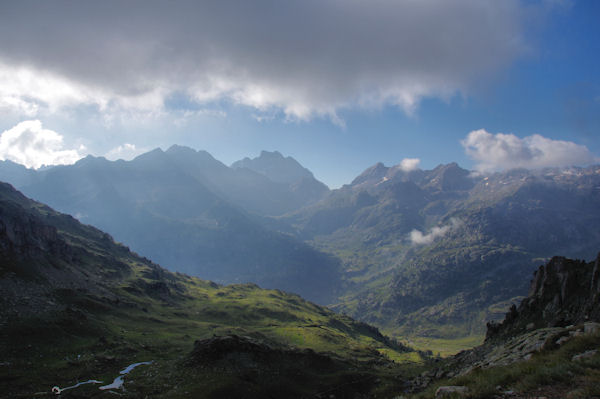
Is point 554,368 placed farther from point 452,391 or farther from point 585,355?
point 452,391

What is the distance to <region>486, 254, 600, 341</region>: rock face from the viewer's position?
4297 centimetres

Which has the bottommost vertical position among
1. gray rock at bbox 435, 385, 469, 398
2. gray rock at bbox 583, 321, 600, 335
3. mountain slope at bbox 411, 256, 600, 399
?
gray rock at bbox 435, 385, 469, 398

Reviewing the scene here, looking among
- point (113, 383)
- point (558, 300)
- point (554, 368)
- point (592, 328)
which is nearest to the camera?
point (554, 368)

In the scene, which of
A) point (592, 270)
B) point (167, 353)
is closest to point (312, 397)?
point (167, 353)

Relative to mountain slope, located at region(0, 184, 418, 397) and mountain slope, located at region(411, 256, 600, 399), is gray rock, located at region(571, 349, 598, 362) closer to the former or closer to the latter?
mountain slope, located at region(411, 256, 600, 399)

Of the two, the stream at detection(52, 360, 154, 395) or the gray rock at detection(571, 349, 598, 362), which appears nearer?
the gray rock at detection(571, 349, 598, 362)

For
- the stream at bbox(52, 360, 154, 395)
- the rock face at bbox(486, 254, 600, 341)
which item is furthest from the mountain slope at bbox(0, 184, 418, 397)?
the rock face at bbox(486, 254, 600, 341)

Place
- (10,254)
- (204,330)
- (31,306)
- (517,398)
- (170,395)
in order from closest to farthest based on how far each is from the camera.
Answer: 1. (517,398)
2. (170,395)
3. (31,306)
4. (10,254)
5. (204,330)

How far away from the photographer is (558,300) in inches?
2052

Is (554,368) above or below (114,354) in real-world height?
above

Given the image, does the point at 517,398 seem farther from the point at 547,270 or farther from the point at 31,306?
the point at 31,306

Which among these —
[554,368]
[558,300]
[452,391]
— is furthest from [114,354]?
[558,300]

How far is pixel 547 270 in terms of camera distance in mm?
62094

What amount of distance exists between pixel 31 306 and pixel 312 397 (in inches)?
2523
